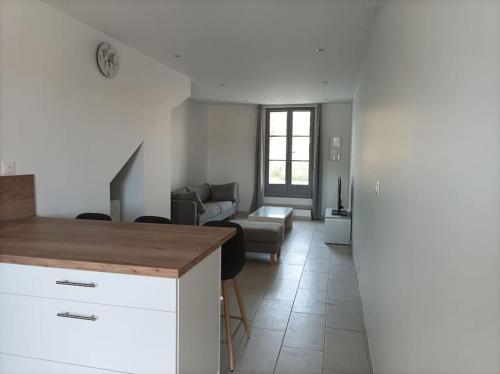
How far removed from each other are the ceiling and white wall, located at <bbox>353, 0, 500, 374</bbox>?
1.27 meters

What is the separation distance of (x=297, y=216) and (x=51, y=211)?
6.06m

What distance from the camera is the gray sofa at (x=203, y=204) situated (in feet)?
19.4

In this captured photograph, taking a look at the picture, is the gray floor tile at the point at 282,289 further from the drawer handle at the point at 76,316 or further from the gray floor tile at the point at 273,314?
the drawer handle at the point at 76,316

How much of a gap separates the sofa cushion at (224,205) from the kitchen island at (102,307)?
17.6 ft

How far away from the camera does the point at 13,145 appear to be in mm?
2648

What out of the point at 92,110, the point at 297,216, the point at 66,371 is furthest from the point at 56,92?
the point at 297,216

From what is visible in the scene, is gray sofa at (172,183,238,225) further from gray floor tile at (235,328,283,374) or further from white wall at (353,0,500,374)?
white wall at (353,0,500,374)

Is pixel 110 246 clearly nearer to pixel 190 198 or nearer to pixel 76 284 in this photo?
pixel 76 284

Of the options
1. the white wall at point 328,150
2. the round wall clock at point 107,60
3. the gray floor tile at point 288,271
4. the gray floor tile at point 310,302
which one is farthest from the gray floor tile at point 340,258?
the round wall clock at point 107,60

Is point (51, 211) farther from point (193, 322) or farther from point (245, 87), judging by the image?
point (245, 87)

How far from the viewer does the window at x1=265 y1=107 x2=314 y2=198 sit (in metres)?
8.34

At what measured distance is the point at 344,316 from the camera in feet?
10.7

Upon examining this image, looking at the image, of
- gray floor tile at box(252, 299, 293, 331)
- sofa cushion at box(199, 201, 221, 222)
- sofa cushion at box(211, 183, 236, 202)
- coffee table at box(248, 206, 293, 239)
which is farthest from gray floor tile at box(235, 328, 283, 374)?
sofa cushion at box(211, 183, 236, 202)

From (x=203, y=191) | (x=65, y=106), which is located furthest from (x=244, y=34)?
(x=203, y=191)
